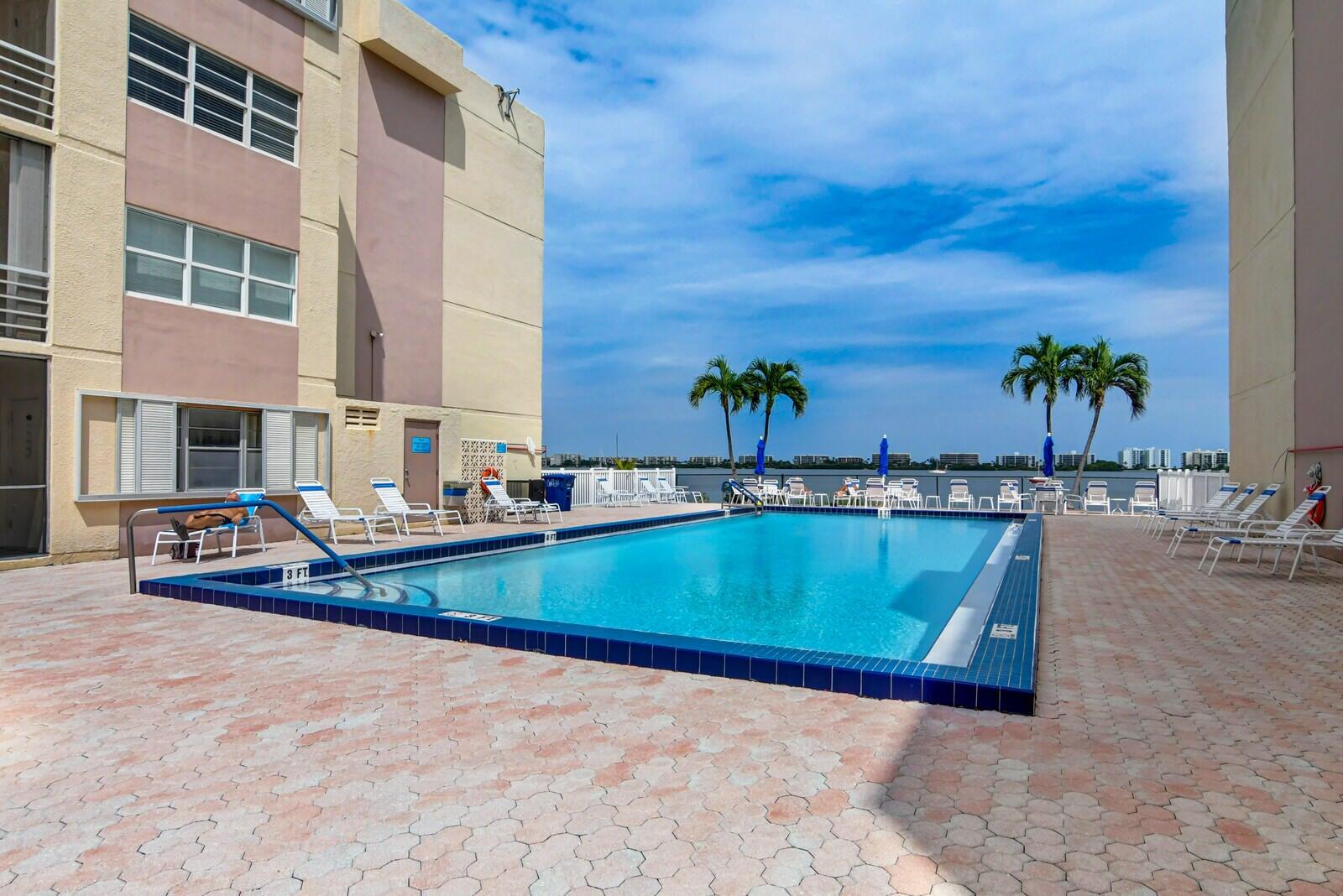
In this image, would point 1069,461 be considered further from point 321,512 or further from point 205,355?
point 205,355

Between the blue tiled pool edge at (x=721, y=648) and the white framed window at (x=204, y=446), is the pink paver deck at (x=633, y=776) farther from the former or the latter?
the white framed window at (x=204, y=446)

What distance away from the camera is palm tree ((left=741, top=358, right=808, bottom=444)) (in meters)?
27.9

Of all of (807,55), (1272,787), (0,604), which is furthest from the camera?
(807,55)

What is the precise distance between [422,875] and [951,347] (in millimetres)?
42604

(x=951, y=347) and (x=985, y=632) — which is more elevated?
(x=951, y=347)

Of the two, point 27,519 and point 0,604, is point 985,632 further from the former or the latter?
point 27,519

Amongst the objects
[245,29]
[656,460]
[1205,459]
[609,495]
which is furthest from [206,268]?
[1205,459]

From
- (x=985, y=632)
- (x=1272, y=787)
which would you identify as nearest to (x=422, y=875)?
(x=1272, y=787)

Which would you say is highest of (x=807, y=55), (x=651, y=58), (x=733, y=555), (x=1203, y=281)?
(x=651, y=58)

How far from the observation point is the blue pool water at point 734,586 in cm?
625

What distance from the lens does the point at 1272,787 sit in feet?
8.51

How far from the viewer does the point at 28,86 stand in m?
8.23

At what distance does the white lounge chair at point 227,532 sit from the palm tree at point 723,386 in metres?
19.5

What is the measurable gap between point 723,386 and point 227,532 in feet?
66.1
